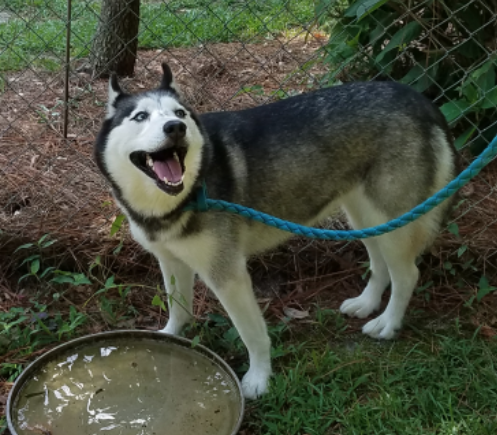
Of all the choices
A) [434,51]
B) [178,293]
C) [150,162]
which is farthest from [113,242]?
[434,51]

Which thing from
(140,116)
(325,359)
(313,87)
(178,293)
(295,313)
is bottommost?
(178,293)

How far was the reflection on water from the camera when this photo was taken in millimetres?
2582

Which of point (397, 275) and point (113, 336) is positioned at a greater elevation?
point (397, 275)

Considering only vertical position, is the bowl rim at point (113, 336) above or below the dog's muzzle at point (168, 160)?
below

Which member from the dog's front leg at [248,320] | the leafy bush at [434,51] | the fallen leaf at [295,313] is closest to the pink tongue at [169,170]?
the dog's front leg at [248,320]

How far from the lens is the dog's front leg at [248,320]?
9.18ft

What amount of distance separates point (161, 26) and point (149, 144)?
5345 millimetres

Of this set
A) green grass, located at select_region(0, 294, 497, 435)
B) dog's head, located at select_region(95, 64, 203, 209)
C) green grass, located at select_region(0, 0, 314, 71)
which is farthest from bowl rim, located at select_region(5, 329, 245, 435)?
green grass, located at select_region(0, 0, 314, 71)

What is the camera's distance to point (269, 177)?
9.82ft

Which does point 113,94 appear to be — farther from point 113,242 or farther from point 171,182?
point 113,242

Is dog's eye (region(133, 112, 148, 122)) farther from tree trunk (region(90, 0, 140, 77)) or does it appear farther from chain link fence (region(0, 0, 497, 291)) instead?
tree trunk (region(90, 0, 140, 77))

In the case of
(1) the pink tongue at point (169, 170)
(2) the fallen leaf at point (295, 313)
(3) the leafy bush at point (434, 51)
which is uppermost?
(3) the leafy bush at point (434, 51)

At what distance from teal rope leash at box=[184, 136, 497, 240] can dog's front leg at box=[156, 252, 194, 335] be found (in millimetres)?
569

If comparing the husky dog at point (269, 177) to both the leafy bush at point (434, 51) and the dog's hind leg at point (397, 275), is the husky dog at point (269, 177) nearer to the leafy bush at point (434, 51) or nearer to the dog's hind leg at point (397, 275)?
the dog's hind leg at point (397, 275)
